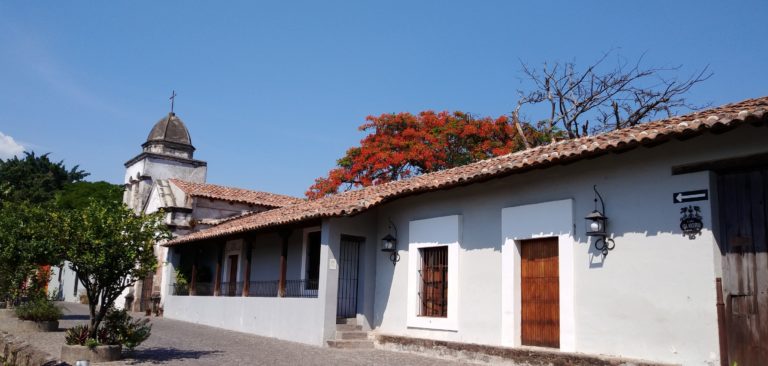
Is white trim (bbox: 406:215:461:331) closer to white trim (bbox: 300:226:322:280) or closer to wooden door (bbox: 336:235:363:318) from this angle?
wooden door (bbox: 336:235:363:318)

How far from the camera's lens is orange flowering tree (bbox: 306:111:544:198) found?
77.4ft

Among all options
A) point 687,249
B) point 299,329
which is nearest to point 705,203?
point 687,249

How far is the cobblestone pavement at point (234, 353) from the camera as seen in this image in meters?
9.47

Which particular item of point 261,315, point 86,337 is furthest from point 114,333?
point 261,315

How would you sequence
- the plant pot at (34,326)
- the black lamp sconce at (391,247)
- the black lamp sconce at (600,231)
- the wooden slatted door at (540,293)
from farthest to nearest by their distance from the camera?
the plant pot at (34,326) < the black lamp sconce at (391,247) < the wooden slatted door at (540,293) < the black lamp sconce at (600,231)

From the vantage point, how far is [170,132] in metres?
28.5

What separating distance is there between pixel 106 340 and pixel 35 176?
129 ft

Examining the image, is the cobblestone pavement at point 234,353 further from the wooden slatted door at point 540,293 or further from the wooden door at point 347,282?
the wooden slatted door at point 540,293

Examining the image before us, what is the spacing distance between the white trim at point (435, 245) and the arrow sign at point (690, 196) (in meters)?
3.96

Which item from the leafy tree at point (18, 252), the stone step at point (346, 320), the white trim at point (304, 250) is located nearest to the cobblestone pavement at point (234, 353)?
the stone step at point (346, 320)

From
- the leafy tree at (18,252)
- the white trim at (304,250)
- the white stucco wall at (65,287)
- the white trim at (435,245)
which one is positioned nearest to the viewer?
the white trim at (435,245)

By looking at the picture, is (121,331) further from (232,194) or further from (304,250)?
(232,194)

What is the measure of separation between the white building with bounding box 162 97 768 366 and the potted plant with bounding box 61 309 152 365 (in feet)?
12.5

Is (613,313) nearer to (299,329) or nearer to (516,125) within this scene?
(299,329)
